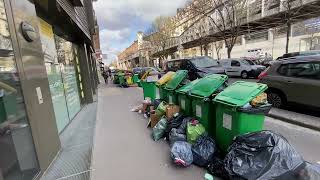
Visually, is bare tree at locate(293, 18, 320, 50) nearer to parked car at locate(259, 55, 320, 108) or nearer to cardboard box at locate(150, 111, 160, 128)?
parked car at locate(259, 55, 320, 108)

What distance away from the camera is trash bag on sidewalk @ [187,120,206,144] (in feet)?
12.6

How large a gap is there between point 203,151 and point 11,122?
267 centimetres

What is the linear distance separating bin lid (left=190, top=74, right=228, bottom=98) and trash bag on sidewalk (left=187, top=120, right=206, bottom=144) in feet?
1.79

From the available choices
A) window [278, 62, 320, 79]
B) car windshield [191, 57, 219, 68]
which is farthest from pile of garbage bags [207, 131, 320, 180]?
car windshield [191, 57, 219, 68]

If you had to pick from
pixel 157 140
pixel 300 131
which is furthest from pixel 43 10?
pixel 300 131

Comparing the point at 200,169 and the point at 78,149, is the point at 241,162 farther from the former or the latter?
the point at 78,149

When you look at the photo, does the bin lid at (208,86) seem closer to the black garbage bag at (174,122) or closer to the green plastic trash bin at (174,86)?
the black garbage bag at (174,122)

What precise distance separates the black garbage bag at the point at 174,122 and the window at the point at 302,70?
3758 mm

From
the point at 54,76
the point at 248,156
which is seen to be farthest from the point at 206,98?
the point at 54,76

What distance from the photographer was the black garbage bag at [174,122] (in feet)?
14.9

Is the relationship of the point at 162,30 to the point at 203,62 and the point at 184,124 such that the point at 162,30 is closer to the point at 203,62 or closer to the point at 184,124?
the point at 203,62

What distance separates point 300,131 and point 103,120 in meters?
4.95

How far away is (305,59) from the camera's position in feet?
20.5

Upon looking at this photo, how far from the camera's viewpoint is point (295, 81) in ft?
20.7
